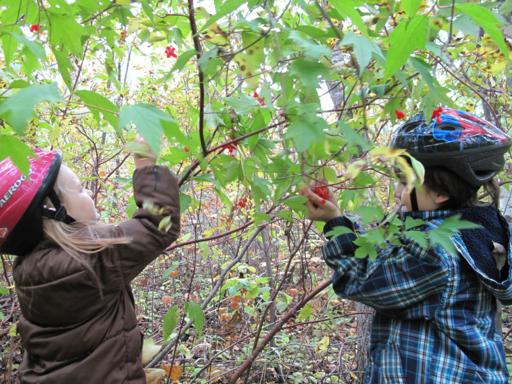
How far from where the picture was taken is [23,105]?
2.66 feet

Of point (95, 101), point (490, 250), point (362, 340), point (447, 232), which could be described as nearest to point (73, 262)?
point (95, 101)

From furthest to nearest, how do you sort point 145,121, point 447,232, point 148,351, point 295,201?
point 148,351
point 295,201
point 447,232
point 145,121

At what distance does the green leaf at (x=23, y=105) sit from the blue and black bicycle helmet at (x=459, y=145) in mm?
1171

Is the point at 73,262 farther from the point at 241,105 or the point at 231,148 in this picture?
the point at 241,105

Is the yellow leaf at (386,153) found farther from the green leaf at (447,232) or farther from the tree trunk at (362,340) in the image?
the tree trunk at (362,340)

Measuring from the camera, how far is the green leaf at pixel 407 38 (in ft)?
3.09

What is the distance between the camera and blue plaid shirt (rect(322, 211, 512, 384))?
4.83 feet

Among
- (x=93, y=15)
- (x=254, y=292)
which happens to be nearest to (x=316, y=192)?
(x=93, y=15)

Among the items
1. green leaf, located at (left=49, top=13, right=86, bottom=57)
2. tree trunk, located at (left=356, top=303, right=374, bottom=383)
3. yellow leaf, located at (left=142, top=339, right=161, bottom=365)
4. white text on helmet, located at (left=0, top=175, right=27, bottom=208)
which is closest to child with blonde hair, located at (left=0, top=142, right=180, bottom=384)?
white text on helmet, located at (left=0, top=175, right=27, bottom=208)

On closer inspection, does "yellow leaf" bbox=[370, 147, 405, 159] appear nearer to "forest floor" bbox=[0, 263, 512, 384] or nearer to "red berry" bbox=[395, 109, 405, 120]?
"red berry" bbox=[395, 109, 405, 120]

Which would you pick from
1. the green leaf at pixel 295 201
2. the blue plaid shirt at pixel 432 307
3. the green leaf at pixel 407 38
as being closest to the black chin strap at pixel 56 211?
the green leaf at pixel 295 201

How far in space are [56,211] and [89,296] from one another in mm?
326

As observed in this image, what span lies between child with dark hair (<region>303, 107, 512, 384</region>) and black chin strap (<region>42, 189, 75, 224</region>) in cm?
88

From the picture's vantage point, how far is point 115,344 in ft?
5.39
